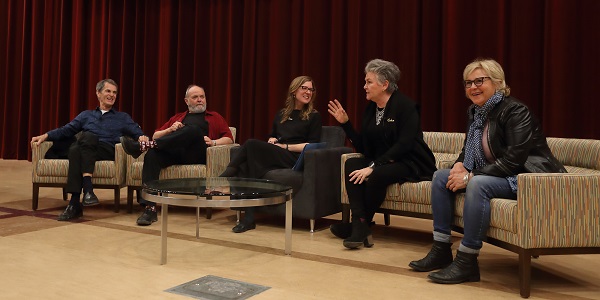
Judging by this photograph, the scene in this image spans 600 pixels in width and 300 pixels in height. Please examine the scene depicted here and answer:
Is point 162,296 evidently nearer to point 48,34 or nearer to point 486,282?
point 486,282

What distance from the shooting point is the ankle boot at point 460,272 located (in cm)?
269

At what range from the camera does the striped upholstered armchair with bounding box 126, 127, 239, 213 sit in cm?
427

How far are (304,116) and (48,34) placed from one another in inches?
213

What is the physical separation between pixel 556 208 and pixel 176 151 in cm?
278

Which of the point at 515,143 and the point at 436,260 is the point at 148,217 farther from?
the point at 515,143

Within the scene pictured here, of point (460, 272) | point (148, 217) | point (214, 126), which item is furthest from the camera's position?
point (214, 126)

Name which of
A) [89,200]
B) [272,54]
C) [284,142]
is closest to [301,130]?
[284,142]

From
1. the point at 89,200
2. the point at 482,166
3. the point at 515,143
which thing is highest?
the point at 515,143

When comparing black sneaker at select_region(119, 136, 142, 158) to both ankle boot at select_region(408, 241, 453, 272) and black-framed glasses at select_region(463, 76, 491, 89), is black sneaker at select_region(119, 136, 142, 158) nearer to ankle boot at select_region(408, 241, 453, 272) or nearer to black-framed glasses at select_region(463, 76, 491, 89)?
ankle boot at select_region(408, 241, 453, 272)

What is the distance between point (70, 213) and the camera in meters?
4.18

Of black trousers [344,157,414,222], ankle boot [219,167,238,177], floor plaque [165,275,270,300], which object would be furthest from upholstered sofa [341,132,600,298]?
ankle boot [219,167,238,177]

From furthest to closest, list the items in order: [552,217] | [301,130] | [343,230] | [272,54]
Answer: [272,54], [301,130], [343,230], [552,217]

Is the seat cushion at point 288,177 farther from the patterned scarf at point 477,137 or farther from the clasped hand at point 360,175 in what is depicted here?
the patterned scarf at point 477,137

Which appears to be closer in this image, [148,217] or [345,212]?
[345,212]
